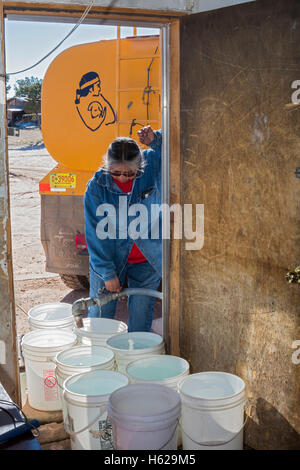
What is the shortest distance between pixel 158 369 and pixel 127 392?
48 cm

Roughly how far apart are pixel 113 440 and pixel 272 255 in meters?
1.23

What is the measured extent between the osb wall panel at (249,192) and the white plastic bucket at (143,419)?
56 cm

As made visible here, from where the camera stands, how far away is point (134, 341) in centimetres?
321

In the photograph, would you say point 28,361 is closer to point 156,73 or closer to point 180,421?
point 180,421

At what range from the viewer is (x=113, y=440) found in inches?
93.0

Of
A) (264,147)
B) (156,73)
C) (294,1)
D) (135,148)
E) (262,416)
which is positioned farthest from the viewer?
(156,73)

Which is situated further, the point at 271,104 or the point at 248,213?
the point at 248,213

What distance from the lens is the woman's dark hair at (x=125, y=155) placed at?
3391 mm

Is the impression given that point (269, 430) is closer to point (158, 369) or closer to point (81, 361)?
point (158, 369)

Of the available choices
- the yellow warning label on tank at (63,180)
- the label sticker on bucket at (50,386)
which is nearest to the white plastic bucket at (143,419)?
the label sticker on bucket at (50,386)

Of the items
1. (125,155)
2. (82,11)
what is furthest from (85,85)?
(82,11)

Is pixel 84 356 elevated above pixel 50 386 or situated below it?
above

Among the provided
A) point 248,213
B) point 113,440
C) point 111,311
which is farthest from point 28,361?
point 248,213

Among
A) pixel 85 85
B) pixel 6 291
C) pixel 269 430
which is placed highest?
pixel 85 85
